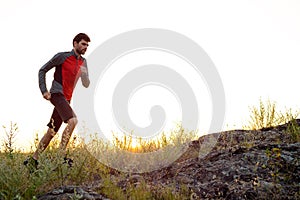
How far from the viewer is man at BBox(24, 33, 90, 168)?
23.6 feet

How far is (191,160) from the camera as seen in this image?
6762 mm

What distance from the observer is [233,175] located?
5684mm

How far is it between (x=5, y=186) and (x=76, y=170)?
4.20 ft

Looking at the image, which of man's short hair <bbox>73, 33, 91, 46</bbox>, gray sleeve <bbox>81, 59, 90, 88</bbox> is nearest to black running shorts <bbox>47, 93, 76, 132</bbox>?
gray sleeve <bbox>81, 59, 90, 88</bbox>

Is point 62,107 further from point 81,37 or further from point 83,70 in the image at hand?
point 81,37

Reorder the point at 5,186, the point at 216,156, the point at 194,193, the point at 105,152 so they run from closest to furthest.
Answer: the point at 194,193, the point at 5,186, the point at 216,156, the point at 105,152

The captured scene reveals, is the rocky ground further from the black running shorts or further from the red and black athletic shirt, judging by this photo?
the red and black athletic shirt

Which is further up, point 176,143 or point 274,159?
point 176,143

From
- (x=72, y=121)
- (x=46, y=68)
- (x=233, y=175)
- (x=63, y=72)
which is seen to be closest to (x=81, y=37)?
(x=63, y=72)

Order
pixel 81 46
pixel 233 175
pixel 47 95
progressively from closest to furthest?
pixel 233 175
pixel 47 95
pixel 81 46

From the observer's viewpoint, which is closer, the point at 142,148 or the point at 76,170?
the point at 76,170

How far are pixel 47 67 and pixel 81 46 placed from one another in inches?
28.5

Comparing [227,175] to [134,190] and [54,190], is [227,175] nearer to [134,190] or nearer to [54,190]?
[134,190]

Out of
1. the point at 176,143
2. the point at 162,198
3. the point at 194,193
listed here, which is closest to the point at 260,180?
the point at 194,193
